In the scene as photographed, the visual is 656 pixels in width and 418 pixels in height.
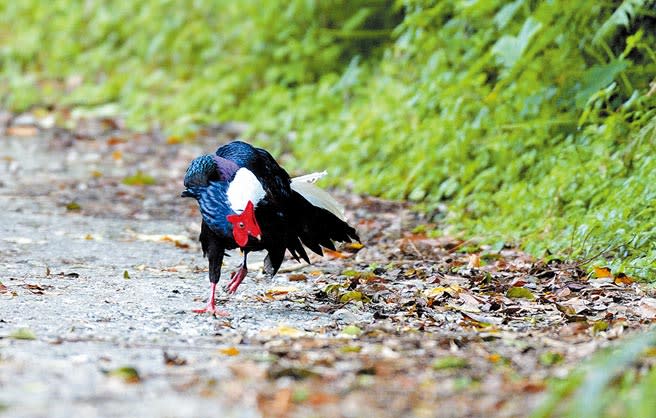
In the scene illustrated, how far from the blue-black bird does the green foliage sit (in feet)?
6.17

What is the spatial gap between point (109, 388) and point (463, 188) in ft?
15.2

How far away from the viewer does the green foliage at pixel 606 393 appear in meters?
2.69

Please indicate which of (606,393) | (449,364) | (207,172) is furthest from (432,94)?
(606,393)

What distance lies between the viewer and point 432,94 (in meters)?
8.44

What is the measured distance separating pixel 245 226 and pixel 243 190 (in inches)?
6.8

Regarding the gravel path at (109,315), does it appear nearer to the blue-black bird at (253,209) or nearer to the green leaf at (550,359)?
the blue-black bird at (253,209)

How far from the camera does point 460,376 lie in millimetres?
3484

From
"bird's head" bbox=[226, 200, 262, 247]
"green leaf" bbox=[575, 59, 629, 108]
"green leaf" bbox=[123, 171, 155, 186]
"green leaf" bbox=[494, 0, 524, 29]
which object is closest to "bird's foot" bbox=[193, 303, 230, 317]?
"bird's head" bbox=[226, 200, 262, 247]

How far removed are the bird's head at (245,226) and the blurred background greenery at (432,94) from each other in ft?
5.79

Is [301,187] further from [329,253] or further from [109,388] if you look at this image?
[109,388]

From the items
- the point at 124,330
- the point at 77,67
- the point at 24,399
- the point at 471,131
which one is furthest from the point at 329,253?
the point at 77,67

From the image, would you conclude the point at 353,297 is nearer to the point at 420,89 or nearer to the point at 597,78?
the point at 597,78

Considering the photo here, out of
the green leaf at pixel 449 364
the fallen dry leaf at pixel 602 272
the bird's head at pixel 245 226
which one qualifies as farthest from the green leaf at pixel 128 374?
the fallen dry leaf at pixel 602 272

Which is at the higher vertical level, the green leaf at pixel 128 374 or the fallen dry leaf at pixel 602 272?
the green leaf at pixel 128 374
